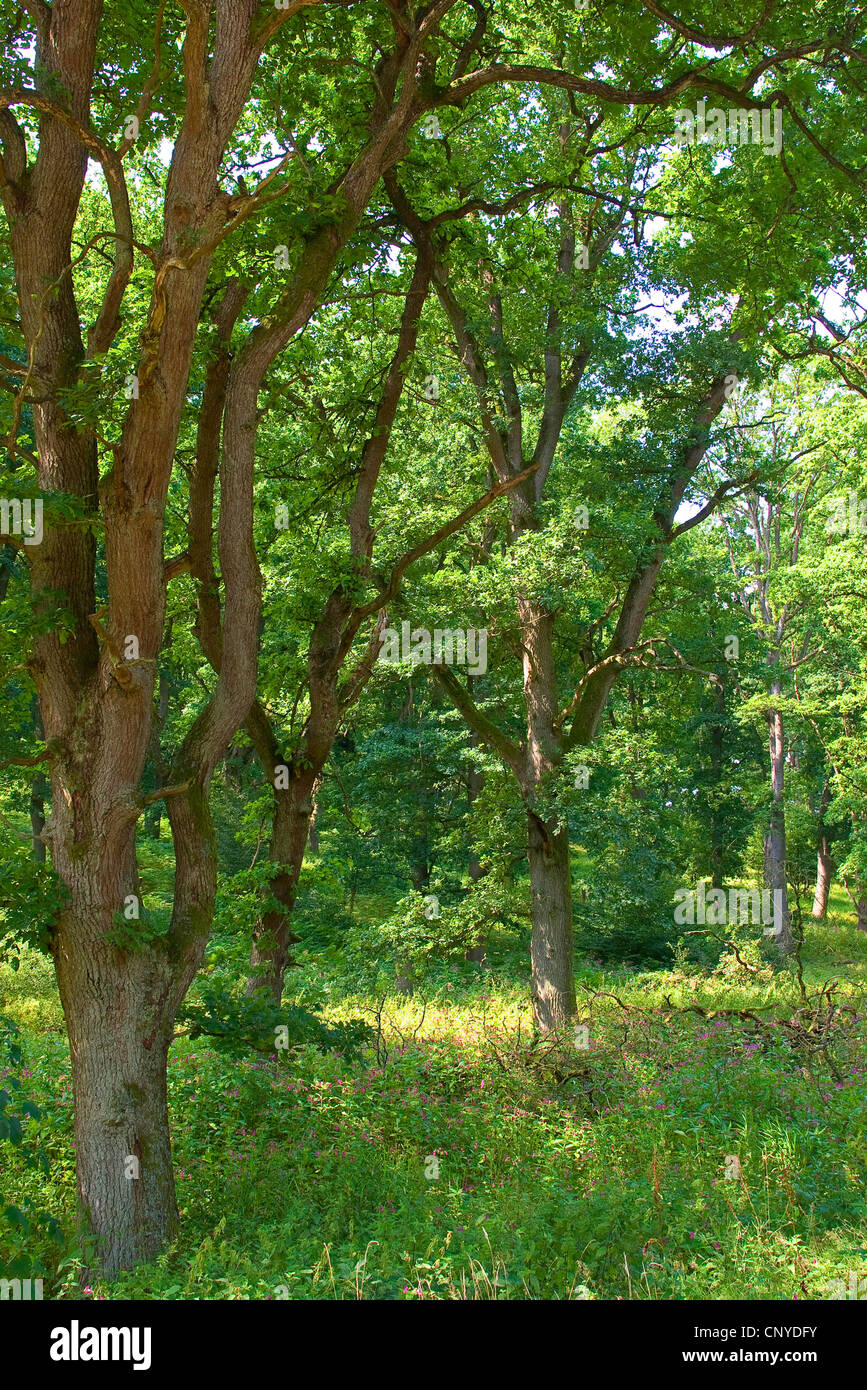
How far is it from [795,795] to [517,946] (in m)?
14.1

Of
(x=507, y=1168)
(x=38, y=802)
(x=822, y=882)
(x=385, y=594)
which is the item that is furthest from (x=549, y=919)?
(x=822, y=882)

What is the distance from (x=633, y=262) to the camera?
12102 millimetres

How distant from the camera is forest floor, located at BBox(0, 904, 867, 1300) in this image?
15.9 feet

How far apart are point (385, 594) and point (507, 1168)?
5.23 metres

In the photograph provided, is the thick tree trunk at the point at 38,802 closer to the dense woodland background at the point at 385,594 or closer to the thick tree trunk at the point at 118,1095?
the dense woodland background at the point at 385,594

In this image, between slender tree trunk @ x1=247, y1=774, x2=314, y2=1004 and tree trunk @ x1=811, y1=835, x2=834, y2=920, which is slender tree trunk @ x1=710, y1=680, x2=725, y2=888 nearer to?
tree trunk @ x1=811, y1=835, x2=834, y2=920

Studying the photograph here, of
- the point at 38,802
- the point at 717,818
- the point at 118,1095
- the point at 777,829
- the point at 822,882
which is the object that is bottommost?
the point at 822,882

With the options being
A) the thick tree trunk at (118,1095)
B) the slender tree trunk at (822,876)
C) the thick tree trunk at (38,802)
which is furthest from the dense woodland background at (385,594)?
the slender tree trunk at (822,876)

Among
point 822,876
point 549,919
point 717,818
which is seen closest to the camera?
point 549,919

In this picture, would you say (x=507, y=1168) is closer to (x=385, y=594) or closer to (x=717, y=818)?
(x=385, y=594)

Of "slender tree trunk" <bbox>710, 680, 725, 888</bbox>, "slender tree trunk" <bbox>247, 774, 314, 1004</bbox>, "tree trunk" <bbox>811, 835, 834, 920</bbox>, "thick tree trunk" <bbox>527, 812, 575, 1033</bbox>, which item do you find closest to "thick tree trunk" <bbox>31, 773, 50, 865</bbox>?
"thick tree trunk" <bbox>527, 812, 575, 1033</bbox>

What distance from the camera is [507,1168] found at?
6.70 meters

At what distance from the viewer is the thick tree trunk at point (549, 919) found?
12547mm

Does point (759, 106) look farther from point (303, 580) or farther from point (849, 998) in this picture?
point (849, 998)
